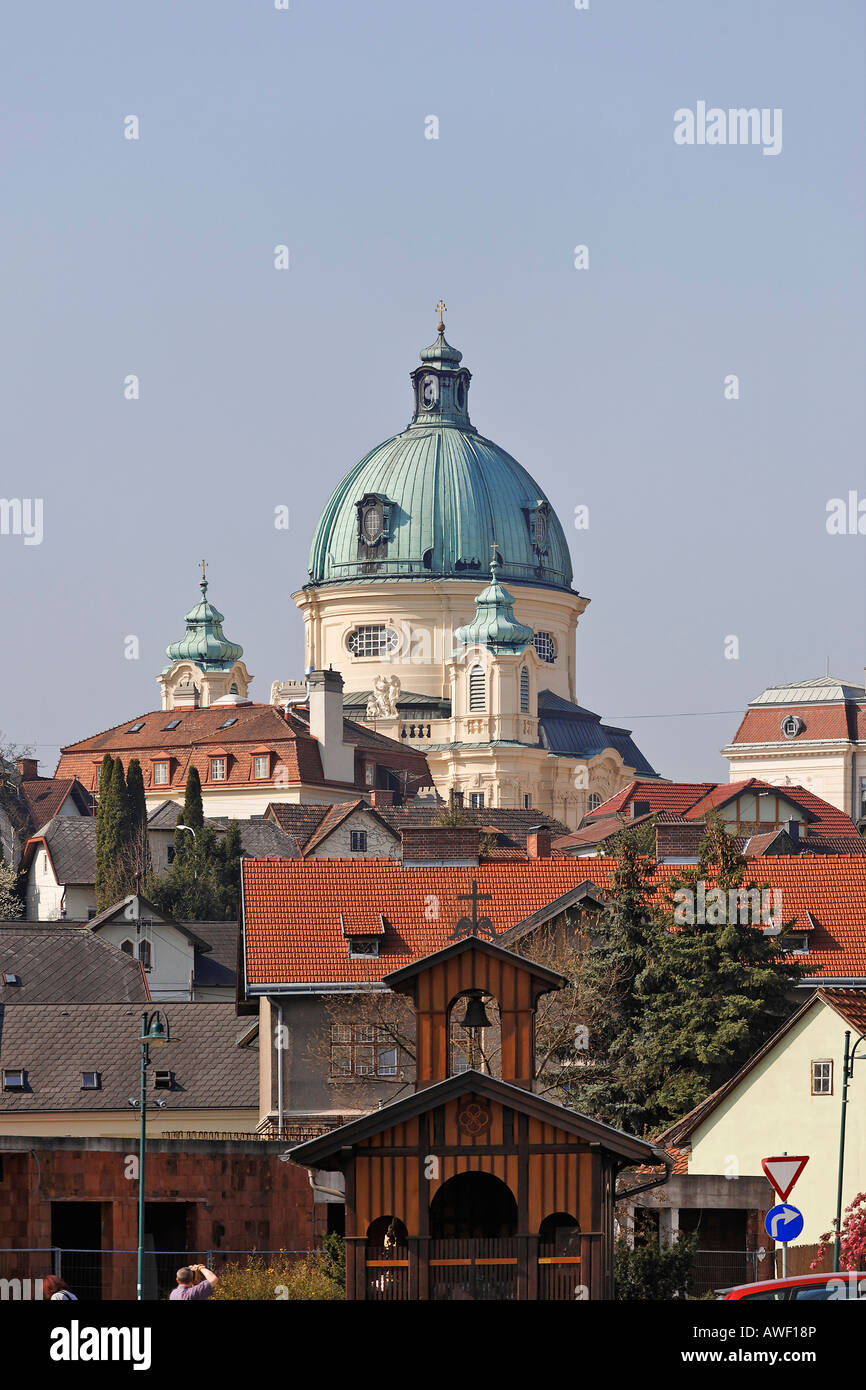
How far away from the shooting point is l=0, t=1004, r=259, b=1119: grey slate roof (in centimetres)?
4544

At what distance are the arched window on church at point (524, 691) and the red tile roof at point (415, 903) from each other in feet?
279

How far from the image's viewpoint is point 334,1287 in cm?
2406

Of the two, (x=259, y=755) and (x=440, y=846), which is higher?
(x=259, y=755)

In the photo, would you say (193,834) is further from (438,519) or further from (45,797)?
(438,519)

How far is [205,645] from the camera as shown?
5610 inches

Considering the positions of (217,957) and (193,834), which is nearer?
(217,957)

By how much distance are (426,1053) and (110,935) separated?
46566mm

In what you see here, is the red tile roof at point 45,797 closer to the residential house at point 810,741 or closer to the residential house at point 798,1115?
the residential house at point 810,741

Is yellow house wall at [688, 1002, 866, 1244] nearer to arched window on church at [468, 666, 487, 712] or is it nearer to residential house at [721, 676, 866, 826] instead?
arched window on church at [468, 666, 487, 712]

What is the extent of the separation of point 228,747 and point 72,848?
25.0 meters

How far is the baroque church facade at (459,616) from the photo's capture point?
426ft

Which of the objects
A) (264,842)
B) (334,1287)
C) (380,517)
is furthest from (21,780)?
(334,1287)

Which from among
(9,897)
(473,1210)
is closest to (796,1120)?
(473,1210)
